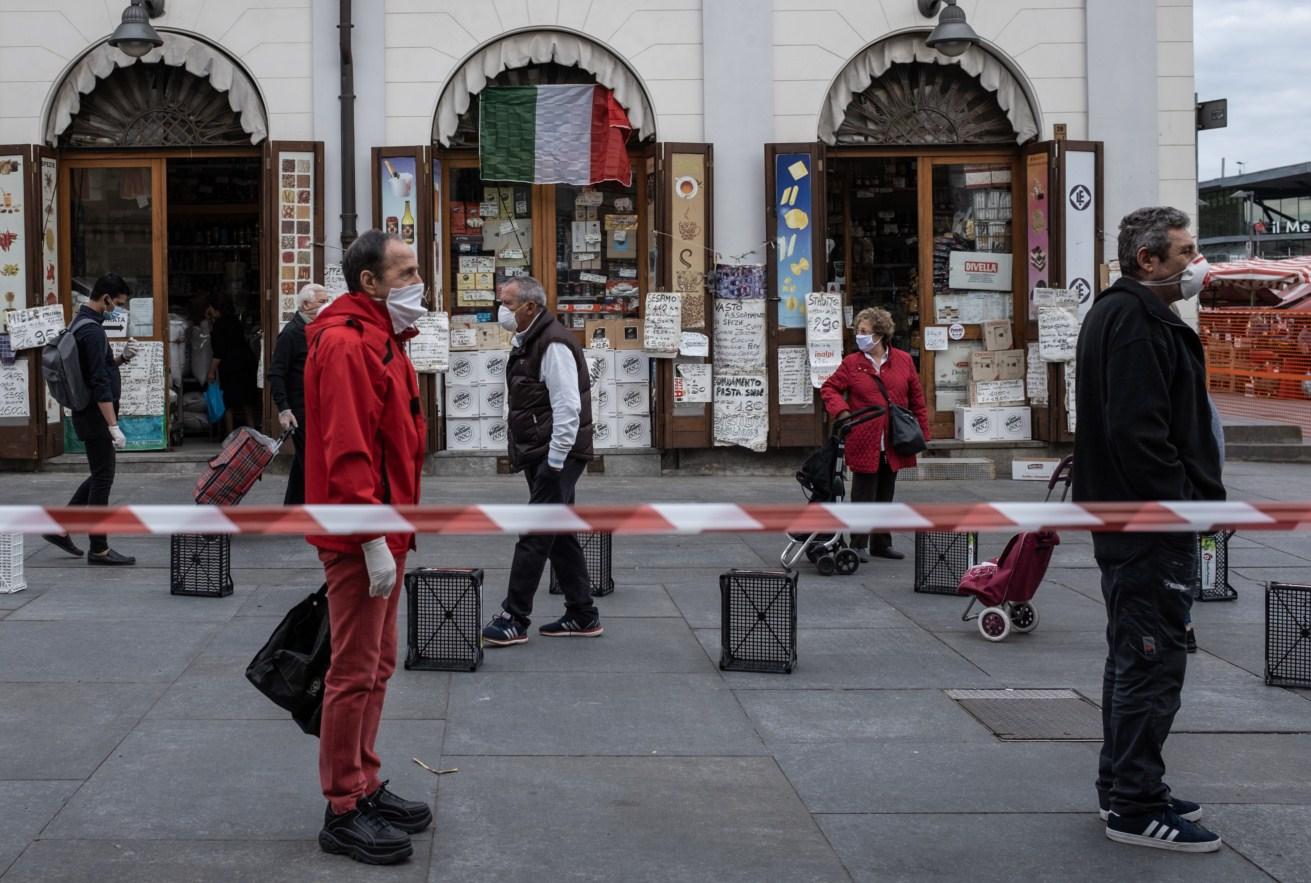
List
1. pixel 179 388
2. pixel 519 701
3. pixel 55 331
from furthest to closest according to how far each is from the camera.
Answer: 1. pixel 179 388
2. pixel 55 331
3. pixel 519 701

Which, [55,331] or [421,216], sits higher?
[421,216]

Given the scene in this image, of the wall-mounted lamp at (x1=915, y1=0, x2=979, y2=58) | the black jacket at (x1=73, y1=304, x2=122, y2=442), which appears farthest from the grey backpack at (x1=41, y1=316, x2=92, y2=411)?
the wall-mounted lamp at (x1=915, y1=0, x2=979, y2=58)

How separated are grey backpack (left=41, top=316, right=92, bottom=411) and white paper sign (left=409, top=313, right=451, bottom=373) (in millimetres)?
4305

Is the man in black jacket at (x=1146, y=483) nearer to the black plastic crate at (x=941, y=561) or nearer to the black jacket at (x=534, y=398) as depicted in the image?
the black jacket at (x=534, y=398)

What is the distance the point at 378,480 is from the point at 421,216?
9524mm

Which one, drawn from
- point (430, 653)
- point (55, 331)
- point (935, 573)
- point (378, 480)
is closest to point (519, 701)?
point (430, 653)

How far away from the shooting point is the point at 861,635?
27.3 ft

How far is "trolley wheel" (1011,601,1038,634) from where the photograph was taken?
8.31 meters

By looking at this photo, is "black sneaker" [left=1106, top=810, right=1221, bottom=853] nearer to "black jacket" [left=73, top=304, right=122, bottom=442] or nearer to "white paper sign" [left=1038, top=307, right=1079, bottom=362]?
"black jacket" [left=73, top=304, right=122, bottom=442]

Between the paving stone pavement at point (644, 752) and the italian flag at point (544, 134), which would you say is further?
the italian flag at point (544, 134)

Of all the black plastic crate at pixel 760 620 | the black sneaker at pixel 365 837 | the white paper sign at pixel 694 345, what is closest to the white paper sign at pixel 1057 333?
the white paper sign at pixel 694 345

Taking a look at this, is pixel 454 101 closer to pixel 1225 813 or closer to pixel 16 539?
pixel 16 539

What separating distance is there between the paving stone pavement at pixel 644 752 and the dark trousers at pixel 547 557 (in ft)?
0.82

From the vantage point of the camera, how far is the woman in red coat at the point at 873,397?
10.3 metres
